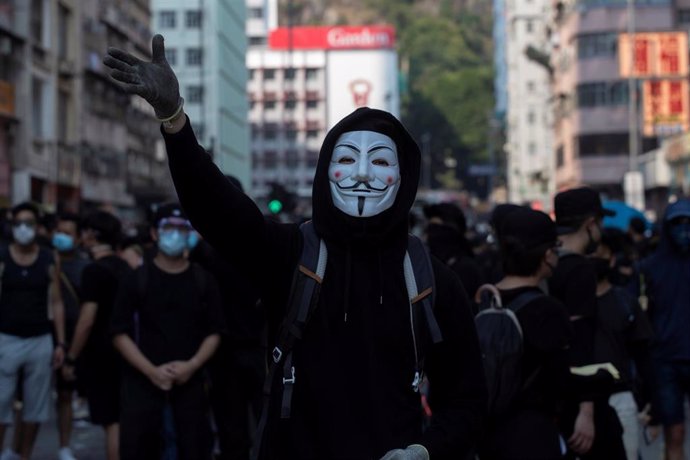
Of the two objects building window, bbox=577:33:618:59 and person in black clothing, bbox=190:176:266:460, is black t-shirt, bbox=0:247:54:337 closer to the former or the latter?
person in black clothing, bbox=190:176:266:460

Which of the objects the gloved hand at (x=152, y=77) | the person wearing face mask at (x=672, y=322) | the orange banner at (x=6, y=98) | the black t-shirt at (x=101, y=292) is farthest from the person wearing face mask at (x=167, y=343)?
the orange banner at (x=6, y=98)

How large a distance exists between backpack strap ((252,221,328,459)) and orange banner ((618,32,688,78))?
1704 inches

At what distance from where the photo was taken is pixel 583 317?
21.3 feet

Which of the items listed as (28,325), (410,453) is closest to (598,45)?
(28,325)

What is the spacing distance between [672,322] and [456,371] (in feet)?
17.4

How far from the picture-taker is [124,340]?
319 inches

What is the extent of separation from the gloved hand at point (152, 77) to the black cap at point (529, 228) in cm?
254

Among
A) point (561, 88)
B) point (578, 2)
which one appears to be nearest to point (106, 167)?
point (578, 2)

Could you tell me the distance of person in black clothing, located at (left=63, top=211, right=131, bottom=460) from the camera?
10055mm

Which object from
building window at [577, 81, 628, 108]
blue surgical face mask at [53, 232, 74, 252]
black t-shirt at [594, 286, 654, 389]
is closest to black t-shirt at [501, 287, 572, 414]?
black t-shirt at [594, 286, 654, 389]

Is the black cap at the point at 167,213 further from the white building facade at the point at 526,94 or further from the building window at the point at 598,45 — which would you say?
the white building facade at the point at 526,94

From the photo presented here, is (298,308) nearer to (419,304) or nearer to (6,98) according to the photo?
(419,304)

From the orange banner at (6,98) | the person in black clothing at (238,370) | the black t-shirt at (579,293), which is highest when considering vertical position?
the orange banner at (6,98)

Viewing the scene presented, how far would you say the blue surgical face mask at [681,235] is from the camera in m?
9.08
